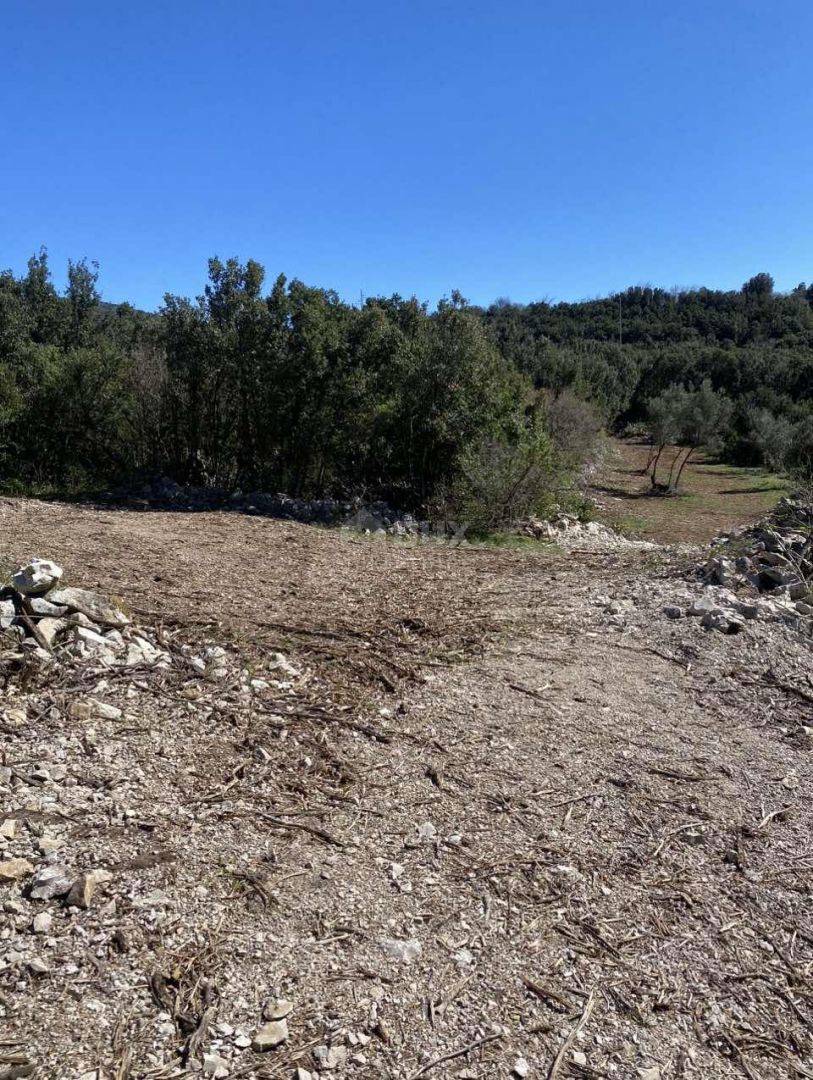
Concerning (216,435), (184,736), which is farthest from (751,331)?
(184,736)

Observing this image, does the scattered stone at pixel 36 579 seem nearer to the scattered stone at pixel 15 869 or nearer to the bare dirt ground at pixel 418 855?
the bare dirt ground at pixel 418 855

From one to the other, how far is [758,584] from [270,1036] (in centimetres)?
567

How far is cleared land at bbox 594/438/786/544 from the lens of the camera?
56.7 ft

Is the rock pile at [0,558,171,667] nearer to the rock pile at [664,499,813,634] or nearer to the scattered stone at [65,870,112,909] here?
the scattered stone at [65,870,112,909]

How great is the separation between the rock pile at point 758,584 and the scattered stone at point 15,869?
4.61 meters

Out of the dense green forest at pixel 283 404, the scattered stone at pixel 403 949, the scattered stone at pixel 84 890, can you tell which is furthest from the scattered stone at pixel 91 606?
the dense green forest at pixel 283 404

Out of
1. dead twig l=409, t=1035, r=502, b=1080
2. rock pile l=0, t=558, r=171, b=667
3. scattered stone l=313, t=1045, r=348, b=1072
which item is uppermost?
rock pile l=0, t=558, r=171, b=667

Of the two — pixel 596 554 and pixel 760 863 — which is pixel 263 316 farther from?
pixel 760 863

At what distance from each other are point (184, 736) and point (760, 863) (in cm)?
264

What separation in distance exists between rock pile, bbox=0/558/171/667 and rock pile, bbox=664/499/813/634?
3982mm

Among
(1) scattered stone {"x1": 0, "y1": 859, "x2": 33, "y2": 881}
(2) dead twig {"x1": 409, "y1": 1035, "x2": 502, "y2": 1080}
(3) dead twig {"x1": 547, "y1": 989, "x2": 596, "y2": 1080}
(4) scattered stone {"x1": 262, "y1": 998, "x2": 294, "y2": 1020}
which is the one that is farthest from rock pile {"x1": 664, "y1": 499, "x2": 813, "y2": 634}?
(1) scattered stone {"x1": 0, "y1": 859, "x2": 33, "y2": 881}

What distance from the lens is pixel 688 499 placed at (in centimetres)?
2431

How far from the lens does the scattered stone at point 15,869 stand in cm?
245

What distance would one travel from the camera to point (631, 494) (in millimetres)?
25219
